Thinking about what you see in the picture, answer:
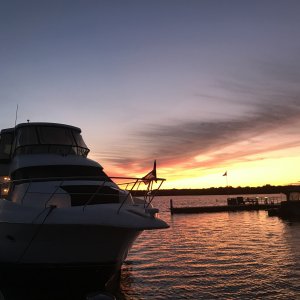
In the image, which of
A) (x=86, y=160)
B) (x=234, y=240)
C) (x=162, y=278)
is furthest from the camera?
(x=234, y=240)

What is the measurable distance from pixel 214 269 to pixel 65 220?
367 inches

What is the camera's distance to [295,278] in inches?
585

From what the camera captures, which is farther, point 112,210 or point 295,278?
point 295,278

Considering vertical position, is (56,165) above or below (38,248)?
above

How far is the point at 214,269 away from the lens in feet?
54.3

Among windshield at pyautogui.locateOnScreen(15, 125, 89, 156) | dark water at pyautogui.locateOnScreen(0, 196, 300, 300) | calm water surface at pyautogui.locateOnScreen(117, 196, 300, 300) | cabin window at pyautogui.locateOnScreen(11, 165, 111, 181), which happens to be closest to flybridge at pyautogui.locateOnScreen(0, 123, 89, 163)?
windshield at pyautogui.locateOnScreen(15, 125, 89, 156)

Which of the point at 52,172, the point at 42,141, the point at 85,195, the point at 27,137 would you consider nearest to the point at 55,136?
the point at 42,141

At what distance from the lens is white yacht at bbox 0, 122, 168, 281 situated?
1014 cm

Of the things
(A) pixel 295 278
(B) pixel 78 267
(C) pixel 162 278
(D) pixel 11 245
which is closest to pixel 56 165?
(D) pixel 11 245

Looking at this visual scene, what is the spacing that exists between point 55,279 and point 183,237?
19784mm

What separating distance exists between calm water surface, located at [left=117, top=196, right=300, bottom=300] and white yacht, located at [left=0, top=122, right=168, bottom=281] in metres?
3.35

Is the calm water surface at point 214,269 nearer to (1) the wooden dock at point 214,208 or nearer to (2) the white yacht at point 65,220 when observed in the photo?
(2) the white yacht at point 65,220

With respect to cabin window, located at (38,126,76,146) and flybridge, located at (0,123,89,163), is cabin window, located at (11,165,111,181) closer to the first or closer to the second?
flybridge, located at (0,123,89,163)

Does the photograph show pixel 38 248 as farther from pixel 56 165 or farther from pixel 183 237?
pixel 183 237
